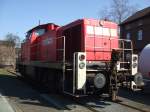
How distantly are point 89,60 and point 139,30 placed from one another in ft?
107

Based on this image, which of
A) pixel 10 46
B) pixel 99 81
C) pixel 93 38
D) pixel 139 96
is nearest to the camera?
pixel 99 81

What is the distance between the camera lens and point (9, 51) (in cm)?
6425

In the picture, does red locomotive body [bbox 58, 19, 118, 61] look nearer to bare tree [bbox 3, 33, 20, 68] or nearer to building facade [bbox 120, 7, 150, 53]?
building facade [bbox 120, 7, 150, 53]

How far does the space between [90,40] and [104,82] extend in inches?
88.0

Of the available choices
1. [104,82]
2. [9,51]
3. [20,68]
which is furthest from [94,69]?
[9,51]

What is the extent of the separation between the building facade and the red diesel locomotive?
27.0 metres

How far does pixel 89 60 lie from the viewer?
44.8ft

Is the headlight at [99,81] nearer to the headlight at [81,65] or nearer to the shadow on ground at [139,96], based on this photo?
the headlight at [81,65]

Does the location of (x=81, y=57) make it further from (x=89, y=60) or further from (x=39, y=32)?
(x=39, y=32)

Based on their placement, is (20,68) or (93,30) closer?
(93,30)

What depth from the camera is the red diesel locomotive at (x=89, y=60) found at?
40.4 feet

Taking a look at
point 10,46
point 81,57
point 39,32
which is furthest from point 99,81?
point 10,46

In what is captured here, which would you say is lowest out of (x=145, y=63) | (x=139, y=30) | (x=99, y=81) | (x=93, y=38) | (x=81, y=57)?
(x=99, y=81)

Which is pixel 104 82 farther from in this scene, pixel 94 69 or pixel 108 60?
pixel 108 60
